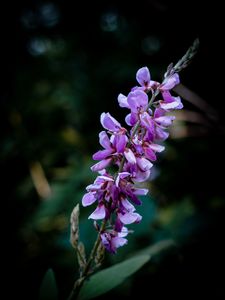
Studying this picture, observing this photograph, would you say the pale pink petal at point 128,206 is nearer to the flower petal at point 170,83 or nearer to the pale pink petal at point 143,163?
the pale pink petal at point 143,163

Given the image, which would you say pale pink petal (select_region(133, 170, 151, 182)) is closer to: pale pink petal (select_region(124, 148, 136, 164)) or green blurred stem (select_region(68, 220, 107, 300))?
pale pink petal (select_region(124, 148, 136, 164))

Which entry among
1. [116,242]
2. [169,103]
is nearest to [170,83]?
[169,103]

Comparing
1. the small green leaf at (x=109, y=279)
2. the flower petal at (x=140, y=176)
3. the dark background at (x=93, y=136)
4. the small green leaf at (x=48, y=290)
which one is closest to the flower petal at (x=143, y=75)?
the flower petal at (x=140, y=176)

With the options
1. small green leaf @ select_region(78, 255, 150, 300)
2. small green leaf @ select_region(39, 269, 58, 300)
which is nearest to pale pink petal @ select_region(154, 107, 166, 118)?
small green leaf @ select_region(78, 255, 150, 300)

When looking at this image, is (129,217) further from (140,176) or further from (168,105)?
(168,105)

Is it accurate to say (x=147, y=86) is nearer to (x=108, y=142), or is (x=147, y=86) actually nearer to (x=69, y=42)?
(x=108, y=142)
